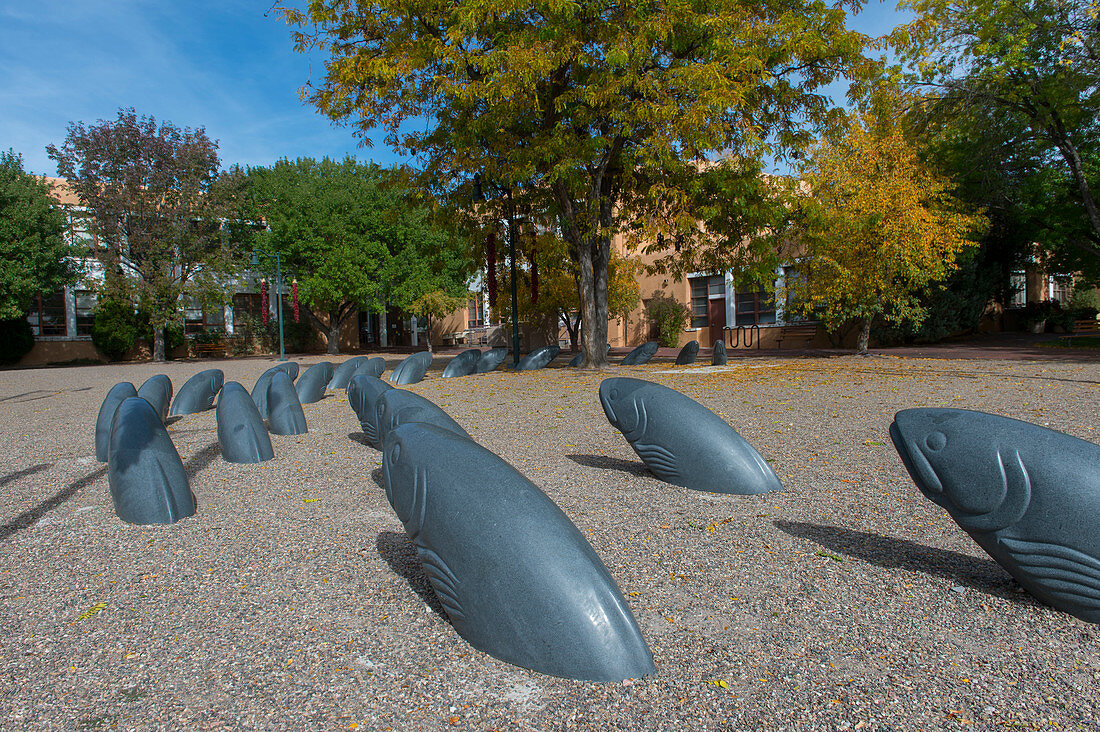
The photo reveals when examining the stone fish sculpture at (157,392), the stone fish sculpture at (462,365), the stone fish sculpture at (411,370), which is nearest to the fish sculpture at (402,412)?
the stone fish sculpture at (157,392)

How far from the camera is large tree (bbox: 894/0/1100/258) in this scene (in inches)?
659

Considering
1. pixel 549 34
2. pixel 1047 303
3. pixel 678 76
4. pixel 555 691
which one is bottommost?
pixel 555 691

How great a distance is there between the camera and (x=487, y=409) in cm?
1008

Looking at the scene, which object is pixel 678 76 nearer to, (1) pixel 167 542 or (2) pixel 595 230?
(2) pixel 595 230

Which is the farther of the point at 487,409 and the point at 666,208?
the point at 666,208

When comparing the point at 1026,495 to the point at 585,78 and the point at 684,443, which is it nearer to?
the point at 684,443

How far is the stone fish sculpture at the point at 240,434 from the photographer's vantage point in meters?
6.65

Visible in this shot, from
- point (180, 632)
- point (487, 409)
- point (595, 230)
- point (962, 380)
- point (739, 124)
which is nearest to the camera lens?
point (180, 632)

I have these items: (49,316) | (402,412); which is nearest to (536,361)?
(402,412)

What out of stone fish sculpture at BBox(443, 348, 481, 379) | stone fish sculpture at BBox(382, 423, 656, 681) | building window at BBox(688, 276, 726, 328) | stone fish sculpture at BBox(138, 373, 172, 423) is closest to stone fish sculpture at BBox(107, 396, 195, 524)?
stone fish sculpture at BBox(382, 423, 656, 681)

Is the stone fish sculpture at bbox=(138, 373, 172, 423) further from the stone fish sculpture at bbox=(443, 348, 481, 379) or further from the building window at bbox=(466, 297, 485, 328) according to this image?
the building window at bbox=(466, 297, 485, 328)

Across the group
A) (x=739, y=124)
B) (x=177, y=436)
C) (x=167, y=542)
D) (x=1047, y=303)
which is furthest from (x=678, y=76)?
(x=1047, y=303)

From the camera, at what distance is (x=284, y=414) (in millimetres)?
8266

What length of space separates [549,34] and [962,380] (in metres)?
10.0
